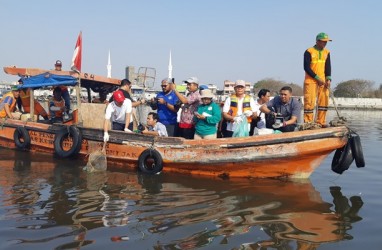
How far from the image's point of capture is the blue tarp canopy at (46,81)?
8.43 m

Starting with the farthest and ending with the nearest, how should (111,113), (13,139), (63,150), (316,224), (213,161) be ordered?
(13,139), (63,150), (111,113), (213,161), (316,224)

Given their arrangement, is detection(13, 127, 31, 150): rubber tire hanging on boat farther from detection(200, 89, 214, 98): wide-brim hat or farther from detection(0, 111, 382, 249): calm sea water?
detection(200, 89, 214, 98): wide-brim hat

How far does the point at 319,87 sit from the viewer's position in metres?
6.82

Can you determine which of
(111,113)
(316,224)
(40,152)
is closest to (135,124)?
(111,113)

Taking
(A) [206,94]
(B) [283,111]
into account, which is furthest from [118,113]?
(B) [283,111]

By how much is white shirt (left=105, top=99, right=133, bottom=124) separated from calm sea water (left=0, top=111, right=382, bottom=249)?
1.18 metres

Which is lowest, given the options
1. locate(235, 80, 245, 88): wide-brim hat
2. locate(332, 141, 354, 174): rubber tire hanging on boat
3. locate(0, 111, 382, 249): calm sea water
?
locate(0, 111, 382, 249): calm sea water

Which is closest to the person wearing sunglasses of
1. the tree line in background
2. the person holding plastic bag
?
the person holding plastic bag

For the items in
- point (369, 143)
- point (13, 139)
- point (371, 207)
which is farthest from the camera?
point (369, 143)

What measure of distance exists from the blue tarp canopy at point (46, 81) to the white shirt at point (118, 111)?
1450 mm

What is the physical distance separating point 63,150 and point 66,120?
89 centimetres

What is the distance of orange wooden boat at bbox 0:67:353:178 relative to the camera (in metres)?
6.00

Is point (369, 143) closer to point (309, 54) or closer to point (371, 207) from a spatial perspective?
point (309, 54)

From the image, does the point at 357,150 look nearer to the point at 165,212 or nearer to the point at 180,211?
the point at 180,211
